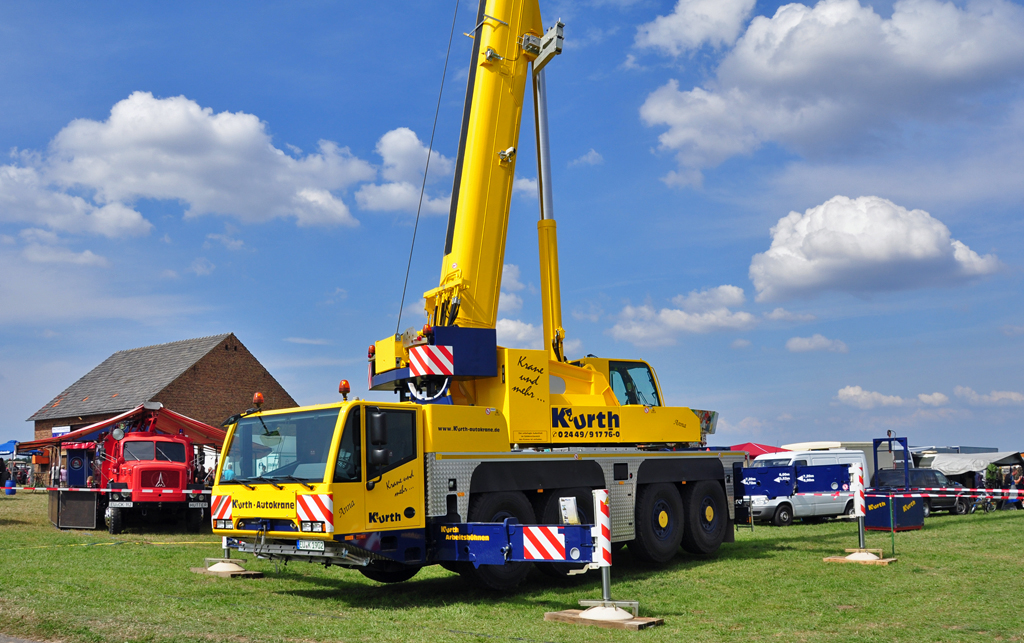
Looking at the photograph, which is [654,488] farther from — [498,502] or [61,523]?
[61,523]

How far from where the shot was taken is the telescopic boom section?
38.0 ft

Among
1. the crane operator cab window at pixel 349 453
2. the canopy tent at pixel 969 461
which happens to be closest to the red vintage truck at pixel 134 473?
the crane operator cab window at pixel 349 453

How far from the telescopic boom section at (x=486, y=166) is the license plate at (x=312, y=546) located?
11.1ft

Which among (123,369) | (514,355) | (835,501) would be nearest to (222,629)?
(514,355)

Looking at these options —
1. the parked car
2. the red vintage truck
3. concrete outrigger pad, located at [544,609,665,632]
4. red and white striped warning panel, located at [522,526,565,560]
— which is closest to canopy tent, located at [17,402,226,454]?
the red vintage truck

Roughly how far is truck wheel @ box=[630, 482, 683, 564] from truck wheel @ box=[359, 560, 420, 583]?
3.41m

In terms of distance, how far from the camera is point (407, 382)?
1138 centimetres

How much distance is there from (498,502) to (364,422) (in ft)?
6.88

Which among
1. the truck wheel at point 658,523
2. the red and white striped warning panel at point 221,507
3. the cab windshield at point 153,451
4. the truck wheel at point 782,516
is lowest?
the truck wheel at point 782,516

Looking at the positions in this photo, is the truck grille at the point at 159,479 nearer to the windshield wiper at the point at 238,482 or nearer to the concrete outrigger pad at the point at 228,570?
the concrete outrigger pad at the point at 228,570

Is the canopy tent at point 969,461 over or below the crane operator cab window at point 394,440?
below

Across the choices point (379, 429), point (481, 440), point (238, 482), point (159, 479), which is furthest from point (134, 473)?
point (379, 429)

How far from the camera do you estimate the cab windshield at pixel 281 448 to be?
30.7 feet

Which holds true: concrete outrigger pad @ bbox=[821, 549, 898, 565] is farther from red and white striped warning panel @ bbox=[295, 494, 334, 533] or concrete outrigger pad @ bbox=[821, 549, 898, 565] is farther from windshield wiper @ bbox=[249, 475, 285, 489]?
windshield wiper @ bbox=[249, 475, 285, 489]
